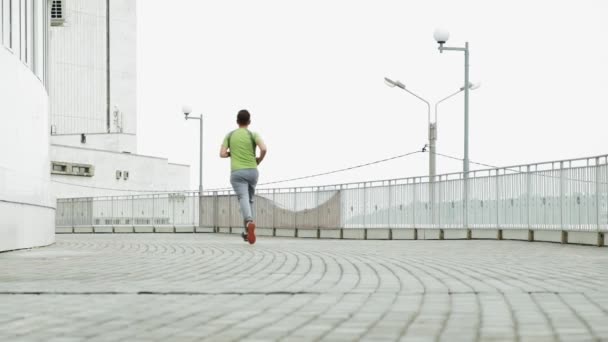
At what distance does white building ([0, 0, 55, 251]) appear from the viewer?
13.7m

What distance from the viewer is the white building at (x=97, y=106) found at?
232 feet

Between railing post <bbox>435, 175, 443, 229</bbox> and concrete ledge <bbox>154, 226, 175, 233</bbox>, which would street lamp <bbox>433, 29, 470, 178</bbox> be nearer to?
railing post <bbox>435, 175, 443, 229</bbox>

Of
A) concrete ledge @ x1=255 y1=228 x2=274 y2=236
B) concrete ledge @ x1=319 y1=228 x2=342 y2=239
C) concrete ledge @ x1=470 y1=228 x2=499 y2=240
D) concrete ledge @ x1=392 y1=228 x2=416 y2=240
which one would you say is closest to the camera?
concrete ledge @ x1=470 y1=228 x2=499 y2=240

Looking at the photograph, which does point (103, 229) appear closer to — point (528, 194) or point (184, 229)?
point (184, 229)

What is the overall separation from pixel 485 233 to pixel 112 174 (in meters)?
53.7

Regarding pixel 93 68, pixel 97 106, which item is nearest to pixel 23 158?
pixel 93 68

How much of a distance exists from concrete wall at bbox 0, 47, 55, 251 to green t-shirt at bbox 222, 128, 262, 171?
307cm

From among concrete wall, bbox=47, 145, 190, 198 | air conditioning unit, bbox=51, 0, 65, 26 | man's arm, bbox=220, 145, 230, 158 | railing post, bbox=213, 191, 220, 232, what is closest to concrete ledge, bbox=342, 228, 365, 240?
railing post, bbox=213, 191, 220, 232

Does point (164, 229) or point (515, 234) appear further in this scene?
point (164, 229)

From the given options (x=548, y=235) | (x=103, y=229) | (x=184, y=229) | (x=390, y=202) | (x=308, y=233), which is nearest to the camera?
(x=548, y=235)

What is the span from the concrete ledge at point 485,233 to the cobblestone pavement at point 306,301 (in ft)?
33.8

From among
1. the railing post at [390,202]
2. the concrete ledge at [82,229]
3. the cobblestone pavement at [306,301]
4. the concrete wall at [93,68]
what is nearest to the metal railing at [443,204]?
the railing post at [390,202]

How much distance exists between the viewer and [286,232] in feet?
92.3

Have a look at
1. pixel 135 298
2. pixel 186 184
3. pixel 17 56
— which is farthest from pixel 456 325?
pixel 186 184
